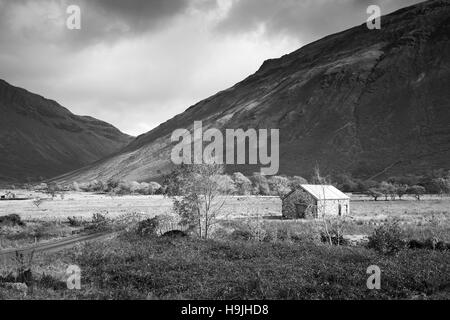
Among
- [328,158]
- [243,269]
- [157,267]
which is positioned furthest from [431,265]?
[328,158]

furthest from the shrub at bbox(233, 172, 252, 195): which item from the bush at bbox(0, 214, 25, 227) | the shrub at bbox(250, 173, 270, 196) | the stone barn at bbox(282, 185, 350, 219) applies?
the bush at bbox(0, 214, 25, 227)

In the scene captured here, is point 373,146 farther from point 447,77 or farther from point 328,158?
point 447,77

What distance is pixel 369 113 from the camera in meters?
146

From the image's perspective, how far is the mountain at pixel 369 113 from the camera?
118m

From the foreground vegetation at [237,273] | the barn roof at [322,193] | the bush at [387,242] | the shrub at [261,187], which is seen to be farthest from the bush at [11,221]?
the shrub at [261,187]

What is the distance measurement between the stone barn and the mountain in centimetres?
6393

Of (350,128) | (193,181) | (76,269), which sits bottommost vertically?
(76,269)

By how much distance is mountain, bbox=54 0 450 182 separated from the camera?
118 meters

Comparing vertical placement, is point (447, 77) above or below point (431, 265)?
above

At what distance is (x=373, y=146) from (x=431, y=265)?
376 feet

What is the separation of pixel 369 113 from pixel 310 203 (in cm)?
11050

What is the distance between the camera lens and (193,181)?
28.1m

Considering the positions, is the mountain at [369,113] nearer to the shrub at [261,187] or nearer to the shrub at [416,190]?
the shrub at [261,187]

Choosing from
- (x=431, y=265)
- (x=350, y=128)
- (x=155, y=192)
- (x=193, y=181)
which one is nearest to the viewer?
(x=431, y=265)
